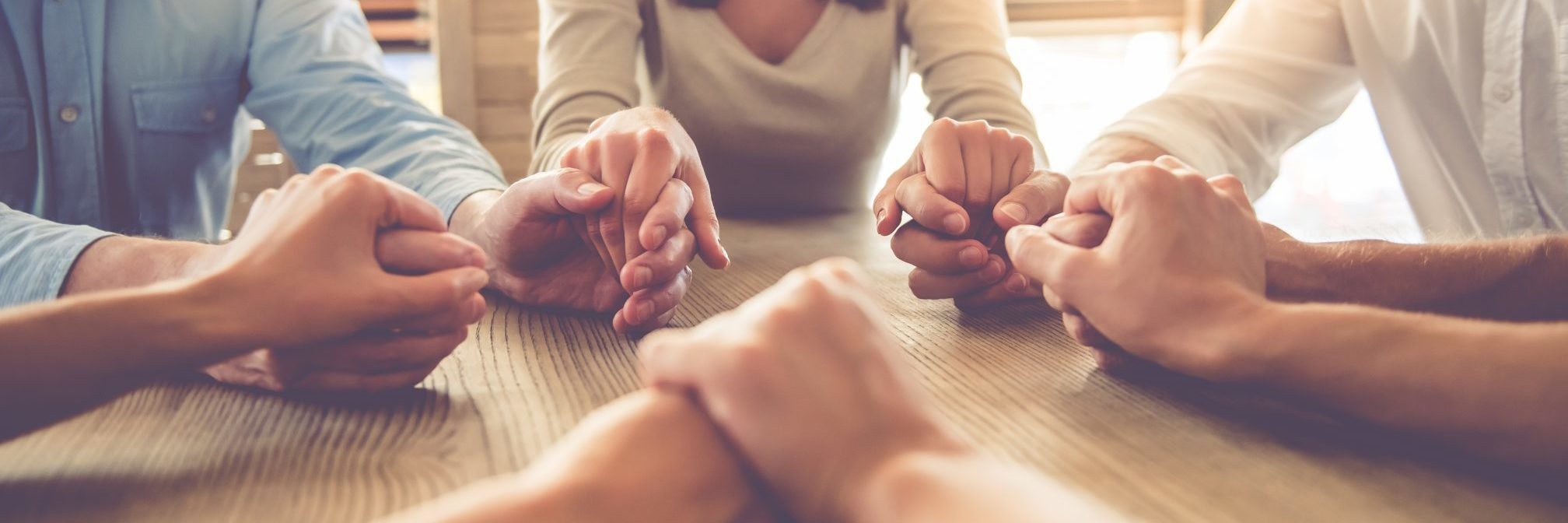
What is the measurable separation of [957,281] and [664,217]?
25cm

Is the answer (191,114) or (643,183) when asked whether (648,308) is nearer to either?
(643,183)

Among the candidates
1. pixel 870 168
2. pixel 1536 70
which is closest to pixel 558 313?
pixel 870 168

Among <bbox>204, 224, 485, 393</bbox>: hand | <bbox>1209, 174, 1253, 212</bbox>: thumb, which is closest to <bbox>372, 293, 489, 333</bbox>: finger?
<bbox>204, 224, 485, 393</bbox>: hand

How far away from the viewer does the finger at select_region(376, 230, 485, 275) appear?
0.56 m

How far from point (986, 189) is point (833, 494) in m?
0.51

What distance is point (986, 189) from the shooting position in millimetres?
820

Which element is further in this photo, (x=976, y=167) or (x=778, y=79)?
(x=778, y=79)

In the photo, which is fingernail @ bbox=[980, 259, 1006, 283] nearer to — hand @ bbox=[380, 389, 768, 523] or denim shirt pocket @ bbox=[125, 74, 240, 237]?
hand @ bbox=[380, 389, 768, 523]

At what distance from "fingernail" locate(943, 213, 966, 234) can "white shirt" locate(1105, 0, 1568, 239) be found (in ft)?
1.51

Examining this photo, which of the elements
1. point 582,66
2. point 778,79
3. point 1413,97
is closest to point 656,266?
point 582,66

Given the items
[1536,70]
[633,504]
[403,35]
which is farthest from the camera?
[403,35]

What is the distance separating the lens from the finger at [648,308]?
682 mm

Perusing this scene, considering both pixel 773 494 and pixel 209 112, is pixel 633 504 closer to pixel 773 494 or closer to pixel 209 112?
pixel 773 494

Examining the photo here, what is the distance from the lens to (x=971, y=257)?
75 cm
